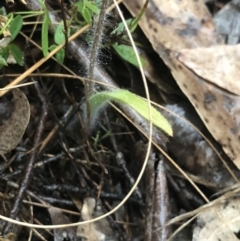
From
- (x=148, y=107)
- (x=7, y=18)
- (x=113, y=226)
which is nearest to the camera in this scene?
(x=148, y=107)

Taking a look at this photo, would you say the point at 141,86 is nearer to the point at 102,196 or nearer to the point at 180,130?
the point at 180,130

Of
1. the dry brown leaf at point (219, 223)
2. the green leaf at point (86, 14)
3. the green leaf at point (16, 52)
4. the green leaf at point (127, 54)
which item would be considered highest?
the green leaf at point (86, 14)

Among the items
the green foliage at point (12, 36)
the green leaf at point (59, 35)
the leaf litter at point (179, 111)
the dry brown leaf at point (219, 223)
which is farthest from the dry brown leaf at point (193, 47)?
the green foliage at point (12, 36)

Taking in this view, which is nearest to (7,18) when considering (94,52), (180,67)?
(94,52)

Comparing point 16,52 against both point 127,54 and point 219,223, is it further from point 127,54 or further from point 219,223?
point 219,223

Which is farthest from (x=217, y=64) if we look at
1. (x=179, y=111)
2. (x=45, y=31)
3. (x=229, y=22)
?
(x=45, y=31)

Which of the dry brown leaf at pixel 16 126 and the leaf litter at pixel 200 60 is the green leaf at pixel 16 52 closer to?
the dry brown leaf at pixel 16 126
